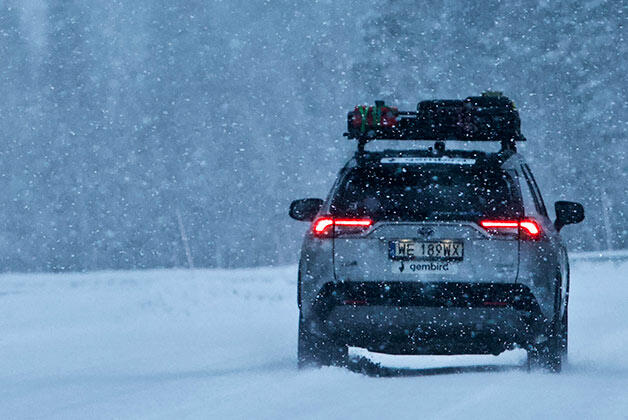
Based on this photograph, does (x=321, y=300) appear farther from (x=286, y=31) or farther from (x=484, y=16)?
(x=286, y=31)

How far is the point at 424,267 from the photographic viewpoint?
868cm

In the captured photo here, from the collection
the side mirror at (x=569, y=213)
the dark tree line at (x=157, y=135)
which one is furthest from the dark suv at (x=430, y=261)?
the dark tree line at (x=157, y=135)

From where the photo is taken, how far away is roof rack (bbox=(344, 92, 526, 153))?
10.1m

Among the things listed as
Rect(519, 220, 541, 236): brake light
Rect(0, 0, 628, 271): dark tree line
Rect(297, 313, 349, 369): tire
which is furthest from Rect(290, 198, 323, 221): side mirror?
Rect(0, 0, 628, 271): dark tree line

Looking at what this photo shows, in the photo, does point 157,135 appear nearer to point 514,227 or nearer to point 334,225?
point 334,225

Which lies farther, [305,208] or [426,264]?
[305,208]

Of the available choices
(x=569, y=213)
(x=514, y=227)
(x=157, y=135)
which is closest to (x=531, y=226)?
(x=514, y=227)

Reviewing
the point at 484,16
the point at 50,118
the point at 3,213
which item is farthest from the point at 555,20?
the point at 3,213

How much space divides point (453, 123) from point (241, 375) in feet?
9.10

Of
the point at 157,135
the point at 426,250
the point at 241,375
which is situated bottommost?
the point at 241,375

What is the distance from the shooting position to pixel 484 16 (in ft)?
146

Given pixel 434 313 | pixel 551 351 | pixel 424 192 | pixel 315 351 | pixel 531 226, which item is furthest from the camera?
pixel 315 351

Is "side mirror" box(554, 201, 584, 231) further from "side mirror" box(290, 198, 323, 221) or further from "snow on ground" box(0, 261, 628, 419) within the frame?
"side mirror" box(290, 198, 323, 221)

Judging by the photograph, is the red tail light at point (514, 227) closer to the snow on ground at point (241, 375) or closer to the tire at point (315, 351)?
the snow on ground at point (241, 375)
